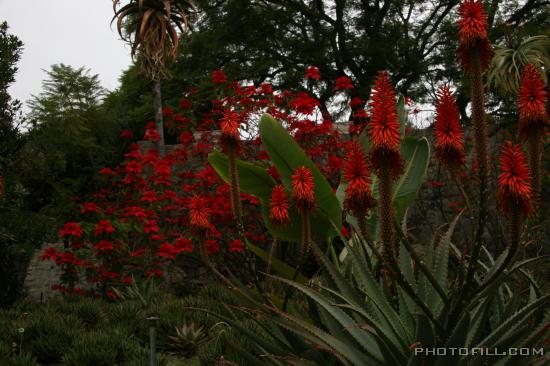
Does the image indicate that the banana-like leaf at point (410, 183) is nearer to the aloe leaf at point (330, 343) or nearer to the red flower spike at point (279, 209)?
the red flower spike at point (279, 209)

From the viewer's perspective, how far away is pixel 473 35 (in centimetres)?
182

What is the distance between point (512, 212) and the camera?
1763 mm

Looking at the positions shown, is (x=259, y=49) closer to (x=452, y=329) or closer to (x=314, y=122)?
(x=314, y=122)

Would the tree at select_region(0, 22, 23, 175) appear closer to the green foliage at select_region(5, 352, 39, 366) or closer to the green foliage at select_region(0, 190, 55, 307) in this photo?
the green foliage at select_region(0, 190, 55, 307)

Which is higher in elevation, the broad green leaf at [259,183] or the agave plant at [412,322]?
the broad green leaf at [259,183]

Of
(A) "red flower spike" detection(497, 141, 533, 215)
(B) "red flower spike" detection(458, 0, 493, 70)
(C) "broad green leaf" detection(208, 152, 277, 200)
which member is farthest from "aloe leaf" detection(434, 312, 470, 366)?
(C) "broad green leaf" detection(208, 152, 277, 200)

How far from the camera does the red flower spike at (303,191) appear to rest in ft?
7.84

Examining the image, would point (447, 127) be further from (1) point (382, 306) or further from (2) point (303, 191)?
(1) point (382, 306)

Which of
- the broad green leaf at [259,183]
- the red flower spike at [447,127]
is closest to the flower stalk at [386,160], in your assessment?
the red flower spike at [447,127]

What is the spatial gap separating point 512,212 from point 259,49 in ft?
47.3

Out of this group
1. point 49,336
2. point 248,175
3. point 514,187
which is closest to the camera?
point 514,187

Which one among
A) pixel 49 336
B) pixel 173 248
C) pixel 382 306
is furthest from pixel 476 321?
pixel 173 248

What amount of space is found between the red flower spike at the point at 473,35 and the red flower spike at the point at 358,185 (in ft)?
1.60

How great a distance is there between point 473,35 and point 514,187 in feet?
1.62
